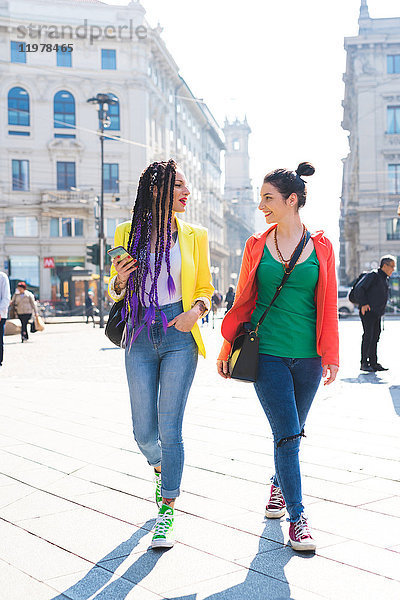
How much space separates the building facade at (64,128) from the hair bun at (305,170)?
140 ft

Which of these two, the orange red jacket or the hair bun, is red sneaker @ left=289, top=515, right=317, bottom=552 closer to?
the orange red jacket

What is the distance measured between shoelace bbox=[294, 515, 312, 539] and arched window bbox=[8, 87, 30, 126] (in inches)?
1883

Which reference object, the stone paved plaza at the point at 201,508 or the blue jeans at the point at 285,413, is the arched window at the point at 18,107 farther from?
the blue jeans at the point at 285,413

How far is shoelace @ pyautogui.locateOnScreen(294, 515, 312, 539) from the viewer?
135 inches

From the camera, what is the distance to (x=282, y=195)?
3711 millimetres

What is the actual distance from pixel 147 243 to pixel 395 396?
18.1 feet

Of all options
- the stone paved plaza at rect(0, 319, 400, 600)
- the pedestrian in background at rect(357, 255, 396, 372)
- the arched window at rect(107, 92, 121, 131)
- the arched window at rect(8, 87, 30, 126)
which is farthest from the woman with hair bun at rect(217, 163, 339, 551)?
the arched window at rect(107, 92, 121, 131)

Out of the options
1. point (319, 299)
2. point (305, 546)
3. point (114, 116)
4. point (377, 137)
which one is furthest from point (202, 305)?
point (377, 137)

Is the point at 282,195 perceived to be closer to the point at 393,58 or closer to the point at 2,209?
the point at 2,209

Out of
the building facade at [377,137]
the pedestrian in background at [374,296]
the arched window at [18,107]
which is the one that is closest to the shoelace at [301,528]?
the pedestrian in background at [374,296]

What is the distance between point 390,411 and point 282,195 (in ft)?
14.1

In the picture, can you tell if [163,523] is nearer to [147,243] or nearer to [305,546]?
[305,546]

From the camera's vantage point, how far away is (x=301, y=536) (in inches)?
134

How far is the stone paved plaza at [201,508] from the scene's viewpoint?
3.06m
